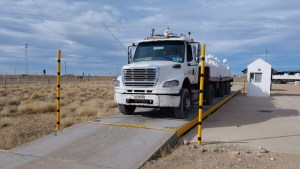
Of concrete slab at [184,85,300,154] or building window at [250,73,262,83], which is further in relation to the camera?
building window at [250,73,262,83]

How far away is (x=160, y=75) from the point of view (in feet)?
32.0

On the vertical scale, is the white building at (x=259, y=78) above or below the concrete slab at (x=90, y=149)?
above

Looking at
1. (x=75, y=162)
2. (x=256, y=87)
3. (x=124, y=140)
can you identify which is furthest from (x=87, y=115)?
(x=256, y=87)

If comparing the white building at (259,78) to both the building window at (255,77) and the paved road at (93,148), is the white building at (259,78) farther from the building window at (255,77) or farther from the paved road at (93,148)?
the paved road at (93,148)

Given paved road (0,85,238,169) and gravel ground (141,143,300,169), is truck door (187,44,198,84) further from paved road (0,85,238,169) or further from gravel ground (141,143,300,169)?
gravel ground (141,143,300,169)

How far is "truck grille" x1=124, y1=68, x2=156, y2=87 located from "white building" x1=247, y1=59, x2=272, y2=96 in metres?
18.0

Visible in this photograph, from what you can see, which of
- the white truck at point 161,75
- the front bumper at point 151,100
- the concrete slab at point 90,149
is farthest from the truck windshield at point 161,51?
the concrete slab at point 90,149

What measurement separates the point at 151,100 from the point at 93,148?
310 centimetres

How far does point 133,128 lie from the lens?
8.65m

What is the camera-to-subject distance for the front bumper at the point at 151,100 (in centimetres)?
967

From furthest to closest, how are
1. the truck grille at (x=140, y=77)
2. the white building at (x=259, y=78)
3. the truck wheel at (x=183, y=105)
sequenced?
the white building at (x=259, y=78)
the truck wheel at (x=183, y=105)
the truck grille at (x=140, y=77)

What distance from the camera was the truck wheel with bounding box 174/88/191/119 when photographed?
10039 mm

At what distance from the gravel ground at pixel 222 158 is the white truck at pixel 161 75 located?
2.53 meters

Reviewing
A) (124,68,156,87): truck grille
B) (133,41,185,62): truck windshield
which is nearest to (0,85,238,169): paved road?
(124,68,156,87): truck grille
